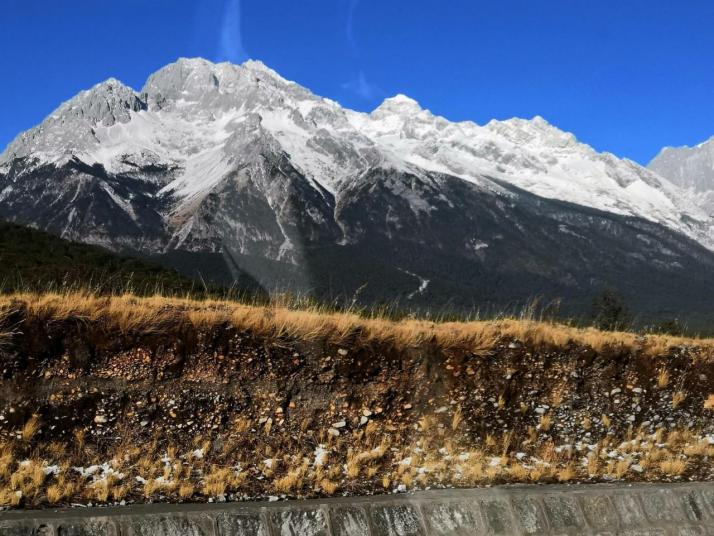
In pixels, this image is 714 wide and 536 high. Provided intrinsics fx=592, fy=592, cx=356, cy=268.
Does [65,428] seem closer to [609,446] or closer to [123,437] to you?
[123,437]

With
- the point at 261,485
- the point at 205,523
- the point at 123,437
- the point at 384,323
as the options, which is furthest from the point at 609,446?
the point at 123,437

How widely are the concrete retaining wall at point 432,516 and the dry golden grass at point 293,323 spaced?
3.96 metres

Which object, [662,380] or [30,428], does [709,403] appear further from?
[30,428]

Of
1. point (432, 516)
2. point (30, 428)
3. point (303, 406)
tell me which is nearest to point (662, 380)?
point (432, 516)

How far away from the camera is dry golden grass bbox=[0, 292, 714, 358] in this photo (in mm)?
10667

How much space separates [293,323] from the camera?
1159 centimetres

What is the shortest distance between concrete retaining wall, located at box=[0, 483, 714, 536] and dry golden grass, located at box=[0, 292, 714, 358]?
3.96 metres

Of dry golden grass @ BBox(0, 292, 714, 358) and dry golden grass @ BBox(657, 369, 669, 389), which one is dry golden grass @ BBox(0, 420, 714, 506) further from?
dry golden grass @ BBox(0, 292, 714, 358)

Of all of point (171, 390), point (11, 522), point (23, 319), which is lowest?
point (11, 522)

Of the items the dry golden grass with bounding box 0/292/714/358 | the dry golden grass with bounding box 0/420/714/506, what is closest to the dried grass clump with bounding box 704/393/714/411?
the dry golden grass with bounding box 0/292/714/358

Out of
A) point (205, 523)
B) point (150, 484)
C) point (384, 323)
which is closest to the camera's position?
point (205, 523)

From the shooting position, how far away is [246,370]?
10992 millimetres

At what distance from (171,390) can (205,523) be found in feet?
11.0

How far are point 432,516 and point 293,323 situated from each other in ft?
15.4
